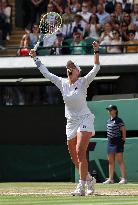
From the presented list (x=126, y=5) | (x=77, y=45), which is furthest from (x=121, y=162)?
(x=126, y=5)

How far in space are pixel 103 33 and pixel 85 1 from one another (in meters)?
1.89

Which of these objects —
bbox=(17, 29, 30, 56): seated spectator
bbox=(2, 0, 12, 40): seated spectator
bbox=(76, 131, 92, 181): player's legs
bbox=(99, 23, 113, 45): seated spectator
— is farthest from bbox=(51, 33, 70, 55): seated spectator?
bbox=(76, 131, 92, 181): player's legs

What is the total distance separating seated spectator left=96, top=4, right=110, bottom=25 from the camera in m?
23.2

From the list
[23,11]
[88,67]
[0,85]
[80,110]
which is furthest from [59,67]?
[80,110]

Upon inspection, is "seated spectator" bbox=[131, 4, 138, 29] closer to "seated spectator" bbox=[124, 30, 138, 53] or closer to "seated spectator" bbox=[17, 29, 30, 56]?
"seated spectator" bbox=[124, 30, 138, 53]

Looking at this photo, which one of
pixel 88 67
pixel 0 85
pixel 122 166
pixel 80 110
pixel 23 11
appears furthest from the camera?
pixel 23 11

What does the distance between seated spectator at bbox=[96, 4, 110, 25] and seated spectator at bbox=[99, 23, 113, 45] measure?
24.3 inches

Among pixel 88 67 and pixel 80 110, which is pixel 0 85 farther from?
pixel 80 110

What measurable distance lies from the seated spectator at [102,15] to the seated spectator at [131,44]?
0.99 meters

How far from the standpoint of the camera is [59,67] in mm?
22594

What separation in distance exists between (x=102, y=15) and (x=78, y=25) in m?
0.80

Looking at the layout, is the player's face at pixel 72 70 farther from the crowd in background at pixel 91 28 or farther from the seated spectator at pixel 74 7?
the seated spectator at pixel 74 7

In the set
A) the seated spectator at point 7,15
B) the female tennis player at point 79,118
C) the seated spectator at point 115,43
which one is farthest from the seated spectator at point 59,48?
the female tennis player at point 79,118

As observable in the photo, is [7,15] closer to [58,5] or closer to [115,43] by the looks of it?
[58,5]
